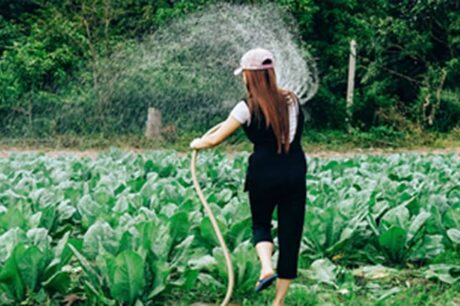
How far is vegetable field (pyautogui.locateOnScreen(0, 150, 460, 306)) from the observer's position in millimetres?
4180

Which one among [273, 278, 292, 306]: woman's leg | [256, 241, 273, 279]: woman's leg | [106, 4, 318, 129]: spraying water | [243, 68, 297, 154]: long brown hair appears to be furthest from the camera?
[106, 4, 318, 129]: spraying water

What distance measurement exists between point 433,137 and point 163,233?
53.2 ft

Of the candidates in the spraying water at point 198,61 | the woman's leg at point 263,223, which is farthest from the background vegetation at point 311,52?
the woman's leg at point 263,223

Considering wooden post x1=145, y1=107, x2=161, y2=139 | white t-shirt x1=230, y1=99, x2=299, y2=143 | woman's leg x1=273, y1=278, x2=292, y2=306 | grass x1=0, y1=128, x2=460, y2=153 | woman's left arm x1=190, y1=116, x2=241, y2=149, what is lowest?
grass x1=0, y1=128, x2=460, y2=153

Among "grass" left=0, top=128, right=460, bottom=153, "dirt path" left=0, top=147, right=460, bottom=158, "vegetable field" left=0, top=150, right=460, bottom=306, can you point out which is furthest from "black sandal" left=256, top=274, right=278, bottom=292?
"grass" left=0, top=128, right=460, bottom=153

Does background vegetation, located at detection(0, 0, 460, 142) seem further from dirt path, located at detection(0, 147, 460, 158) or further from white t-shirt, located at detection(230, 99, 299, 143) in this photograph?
white t-shirt, located at detection(230, 99, 299, 143)

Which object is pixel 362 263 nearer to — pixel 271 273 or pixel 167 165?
pixel 271 273

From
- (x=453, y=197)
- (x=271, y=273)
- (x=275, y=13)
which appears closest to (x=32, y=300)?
(x=271, y=273)

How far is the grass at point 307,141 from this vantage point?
17.2 m

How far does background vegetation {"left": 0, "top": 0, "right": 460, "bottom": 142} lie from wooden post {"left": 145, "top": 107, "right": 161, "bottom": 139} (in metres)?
1.01

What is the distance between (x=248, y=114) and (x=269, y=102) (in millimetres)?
132

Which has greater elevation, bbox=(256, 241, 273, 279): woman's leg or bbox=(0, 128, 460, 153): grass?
bbox=(256, 241, 273, 279): woman's leg

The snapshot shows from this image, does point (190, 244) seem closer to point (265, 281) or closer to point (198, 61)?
point (265, 281)

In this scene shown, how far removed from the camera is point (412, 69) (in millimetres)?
Answer: 23438
